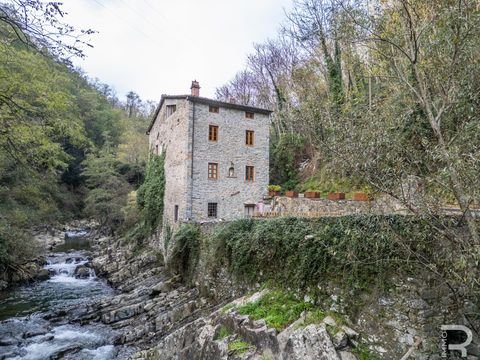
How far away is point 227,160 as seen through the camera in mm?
16953

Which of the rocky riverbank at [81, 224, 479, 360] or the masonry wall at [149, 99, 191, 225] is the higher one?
the masonry wall at [149, 99, 191, 225]

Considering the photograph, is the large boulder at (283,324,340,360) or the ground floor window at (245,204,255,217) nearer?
the large boulder at (283,324,340,360)

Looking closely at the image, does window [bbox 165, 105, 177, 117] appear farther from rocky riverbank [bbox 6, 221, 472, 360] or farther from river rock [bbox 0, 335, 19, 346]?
river rock [bbox 0, 335, 19, 346]

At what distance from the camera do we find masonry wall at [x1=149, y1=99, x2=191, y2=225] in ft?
51.9

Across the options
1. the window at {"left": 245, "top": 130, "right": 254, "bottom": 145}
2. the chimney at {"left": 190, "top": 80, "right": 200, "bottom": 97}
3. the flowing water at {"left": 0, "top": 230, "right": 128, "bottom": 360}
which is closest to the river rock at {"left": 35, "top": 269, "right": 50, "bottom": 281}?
the flowing water at {"left": 0, "top": 230, "right": 128, "bottom": 360}

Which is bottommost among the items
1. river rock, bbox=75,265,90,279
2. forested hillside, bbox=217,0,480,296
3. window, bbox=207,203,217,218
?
river rock, bbox=75,265,90,279

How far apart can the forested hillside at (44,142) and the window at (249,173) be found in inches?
332

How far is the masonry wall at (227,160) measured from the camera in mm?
16031

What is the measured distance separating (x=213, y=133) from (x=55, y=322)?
11143 millimetres

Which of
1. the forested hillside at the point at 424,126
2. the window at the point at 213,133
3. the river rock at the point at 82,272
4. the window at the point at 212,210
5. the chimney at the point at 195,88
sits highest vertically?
the chimney at the point at 195,88

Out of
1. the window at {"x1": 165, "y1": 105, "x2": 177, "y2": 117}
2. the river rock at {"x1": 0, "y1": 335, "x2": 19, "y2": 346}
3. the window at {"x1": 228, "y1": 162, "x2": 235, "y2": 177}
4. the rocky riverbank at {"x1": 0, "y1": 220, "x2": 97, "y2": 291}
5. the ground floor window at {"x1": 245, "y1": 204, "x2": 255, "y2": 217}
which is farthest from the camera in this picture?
the window at {"x1": 165, "y1": 105, "x2": 177, "y2": 117}

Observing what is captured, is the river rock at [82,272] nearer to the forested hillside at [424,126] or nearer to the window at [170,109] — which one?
the window at [170,109]

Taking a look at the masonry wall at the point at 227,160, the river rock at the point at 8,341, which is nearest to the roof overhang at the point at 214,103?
the masonry wall at the point at 227,160

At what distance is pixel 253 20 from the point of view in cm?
1276
